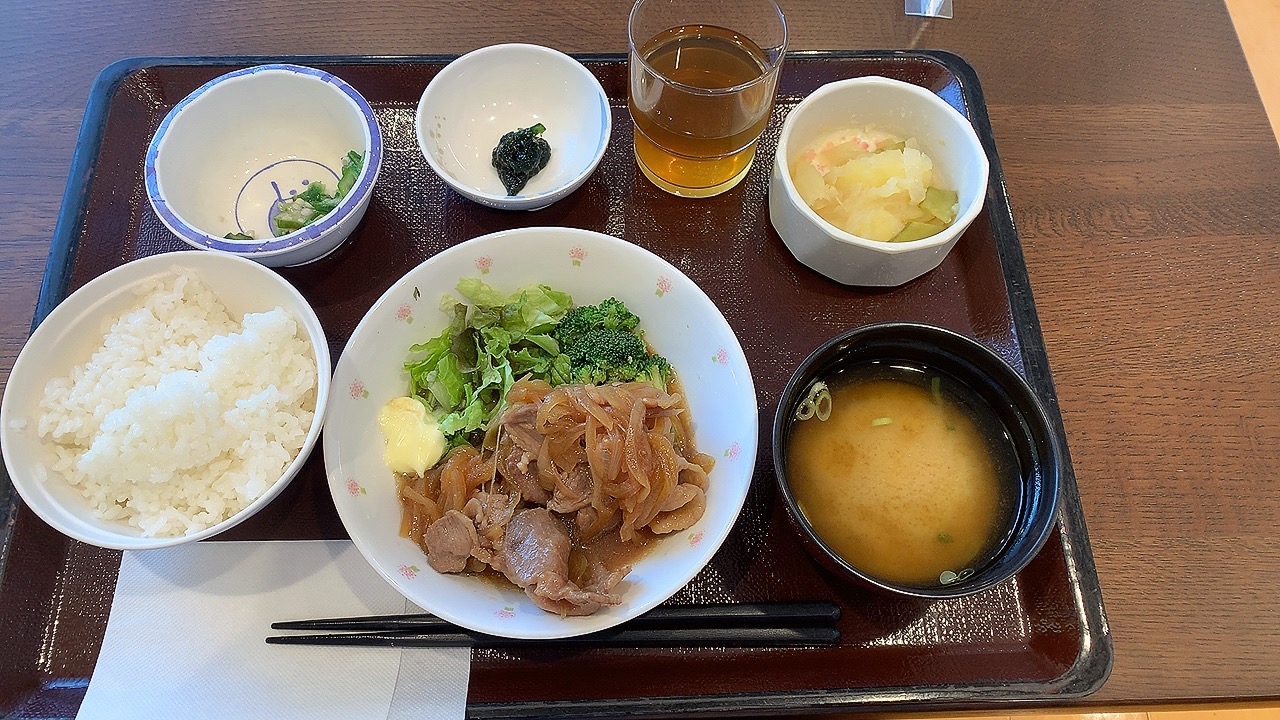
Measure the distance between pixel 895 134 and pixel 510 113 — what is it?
1206mm

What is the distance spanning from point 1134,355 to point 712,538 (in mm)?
1441

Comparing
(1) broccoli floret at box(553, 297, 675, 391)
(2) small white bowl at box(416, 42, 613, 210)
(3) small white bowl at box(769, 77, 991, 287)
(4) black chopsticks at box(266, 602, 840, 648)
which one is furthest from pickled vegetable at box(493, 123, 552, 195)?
(4) black chopsticks at box(266, 602, 840, 648)

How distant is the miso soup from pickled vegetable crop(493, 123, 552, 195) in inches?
43.3

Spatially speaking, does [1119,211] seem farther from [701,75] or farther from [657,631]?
[657,631]

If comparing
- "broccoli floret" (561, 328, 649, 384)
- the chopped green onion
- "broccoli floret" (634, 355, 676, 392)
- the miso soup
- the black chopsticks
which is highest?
"broccoli floret" (561, 328, 649, 384)

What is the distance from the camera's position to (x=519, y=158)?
210 cm

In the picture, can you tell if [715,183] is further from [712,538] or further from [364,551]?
[364,551]

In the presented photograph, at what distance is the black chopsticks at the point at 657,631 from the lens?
1545mm

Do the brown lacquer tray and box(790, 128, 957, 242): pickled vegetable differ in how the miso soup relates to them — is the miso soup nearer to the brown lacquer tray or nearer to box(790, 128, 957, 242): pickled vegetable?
the brown lacquer tray

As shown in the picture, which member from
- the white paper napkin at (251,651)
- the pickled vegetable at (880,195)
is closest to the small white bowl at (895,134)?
the pickled vegetable at (880,195)

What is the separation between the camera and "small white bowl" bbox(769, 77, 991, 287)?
1.80 metres

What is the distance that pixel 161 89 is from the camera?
225cm

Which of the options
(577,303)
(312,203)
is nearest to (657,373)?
(577,303)

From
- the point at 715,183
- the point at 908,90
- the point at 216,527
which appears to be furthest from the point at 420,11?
the point at 216,527
